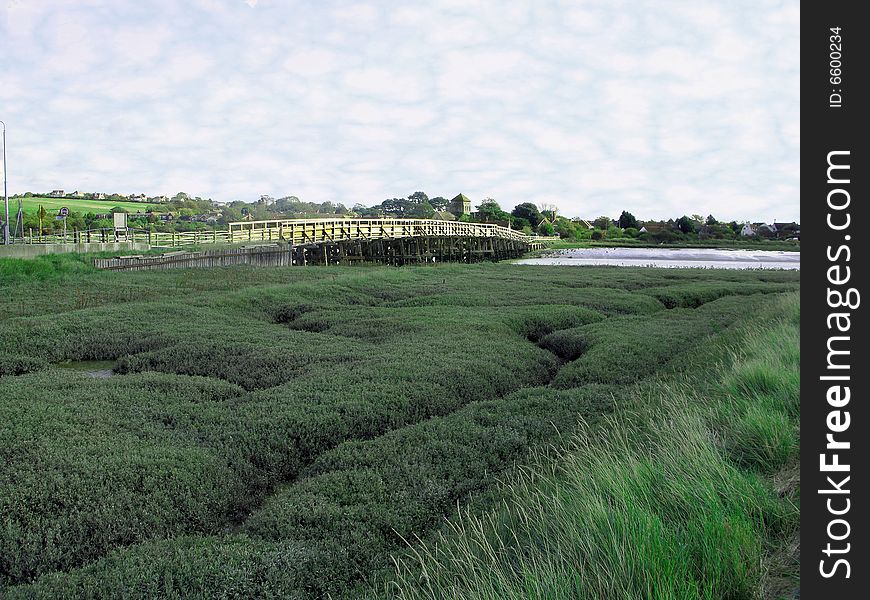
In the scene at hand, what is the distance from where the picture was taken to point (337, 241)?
50.6 meters

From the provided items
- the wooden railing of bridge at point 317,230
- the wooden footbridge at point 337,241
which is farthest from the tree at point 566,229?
the wooden railing of bridge at point 317,230

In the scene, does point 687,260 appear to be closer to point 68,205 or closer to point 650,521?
point 650,521

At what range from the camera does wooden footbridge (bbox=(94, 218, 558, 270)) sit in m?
42.8

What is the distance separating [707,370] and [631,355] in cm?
295

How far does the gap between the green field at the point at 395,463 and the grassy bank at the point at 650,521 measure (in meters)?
0.02

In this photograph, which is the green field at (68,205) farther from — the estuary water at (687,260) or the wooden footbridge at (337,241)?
the estuary water at (687,260)

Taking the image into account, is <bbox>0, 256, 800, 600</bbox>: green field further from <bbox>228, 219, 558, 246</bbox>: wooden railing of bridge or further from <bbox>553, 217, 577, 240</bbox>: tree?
<bbox>553, 217, 577, 240</bbox>: tree

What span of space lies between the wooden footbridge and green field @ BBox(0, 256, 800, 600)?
79.5 ft

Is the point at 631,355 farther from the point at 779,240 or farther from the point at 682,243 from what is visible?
the point at 682,243

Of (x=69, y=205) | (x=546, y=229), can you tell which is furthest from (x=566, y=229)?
(x=69, y=205)

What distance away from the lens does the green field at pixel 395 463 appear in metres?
4.84

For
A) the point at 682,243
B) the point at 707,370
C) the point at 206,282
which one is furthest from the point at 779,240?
the point at 707,370

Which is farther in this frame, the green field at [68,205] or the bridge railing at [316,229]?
the green field at [68,205]
